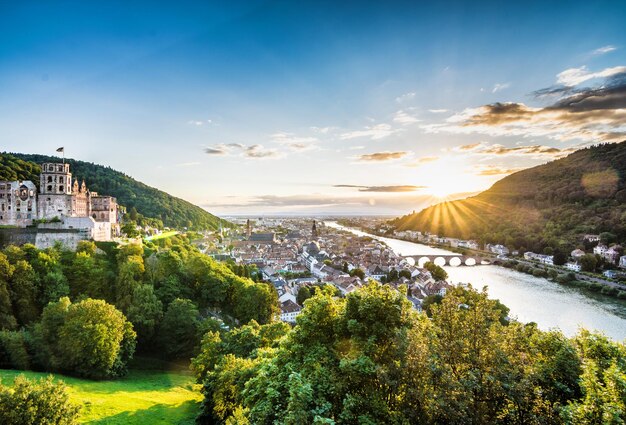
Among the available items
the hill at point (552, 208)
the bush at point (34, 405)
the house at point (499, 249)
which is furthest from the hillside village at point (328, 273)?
the hill at point (552, 208)

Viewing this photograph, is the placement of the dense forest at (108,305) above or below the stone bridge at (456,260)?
above

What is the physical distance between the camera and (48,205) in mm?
30609

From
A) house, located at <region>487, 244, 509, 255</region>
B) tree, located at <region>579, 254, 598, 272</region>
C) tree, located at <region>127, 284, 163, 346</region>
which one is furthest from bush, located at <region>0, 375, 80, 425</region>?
house, located at <region>487, 244, 509, 255</region>

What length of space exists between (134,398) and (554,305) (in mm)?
44142

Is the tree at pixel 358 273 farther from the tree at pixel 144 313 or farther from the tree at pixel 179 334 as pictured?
the tree at pixel 144 313

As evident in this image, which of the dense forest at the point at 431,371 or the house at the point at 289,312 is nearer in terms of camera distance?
the dense forest at the point at 431,371

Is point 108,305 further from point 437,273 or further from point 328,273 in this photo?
point 437,273

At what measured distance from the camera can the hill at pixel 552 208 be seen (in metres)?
77.4

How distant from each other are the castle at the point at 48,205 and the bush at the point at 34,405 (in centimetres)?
2386

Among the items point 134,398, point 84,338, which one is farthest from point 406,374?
point 84,338

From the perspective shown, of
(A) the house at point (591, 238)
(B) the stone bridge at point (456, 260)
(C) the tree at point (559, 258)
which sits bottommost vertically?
(B) the stone bridge at point (456, 260)

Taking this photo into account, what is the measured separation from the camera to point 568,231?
259 feet

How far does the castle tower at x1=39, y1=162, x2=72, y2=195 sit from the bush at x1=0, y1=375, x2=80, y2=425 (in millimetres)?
27504

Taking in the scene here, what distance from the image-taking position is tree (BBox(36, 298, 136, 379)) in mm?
17469
